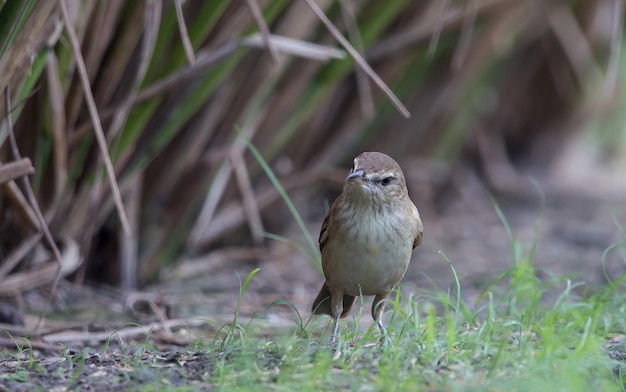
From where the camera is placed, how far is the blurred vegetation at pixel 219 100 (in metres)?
4.92

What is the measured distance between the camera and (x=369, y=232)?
4.30m

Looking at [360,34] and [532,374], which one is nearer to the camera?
[532,374]

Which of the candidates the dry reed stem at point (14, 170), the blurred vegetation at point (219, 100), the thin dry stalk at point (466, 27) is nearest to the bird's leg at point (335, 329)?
the blurred vegetation at point (219, 100)

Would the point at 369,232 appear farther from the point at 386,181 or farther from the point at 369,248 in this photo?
the point at 386,181

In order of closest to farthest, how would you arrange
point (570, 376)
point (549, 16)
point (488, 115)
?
point (570, 376)
point (549, 16)
point (488, 115)

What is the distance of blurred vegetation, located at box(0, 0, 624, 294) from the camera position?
194 inches

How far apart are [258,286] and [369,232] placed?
2123 mm

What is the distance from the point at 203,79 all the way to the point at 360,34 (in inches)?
47.4

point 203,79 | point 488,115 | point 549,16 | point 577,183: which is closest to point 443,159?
point 488,115

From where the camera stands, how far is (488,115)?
873cm

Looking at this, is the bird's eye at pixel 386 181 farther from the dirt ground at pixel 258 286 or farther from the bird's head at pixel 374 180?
the dirt ground at pixel 258 286

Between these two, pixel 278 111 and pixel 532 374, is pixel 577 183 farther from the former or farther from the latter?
pixel 532 374

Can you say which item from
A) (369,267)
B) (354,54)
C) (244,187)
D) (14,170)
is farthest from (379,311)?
(244,187)

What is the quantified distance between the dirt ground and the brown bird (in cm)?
37
